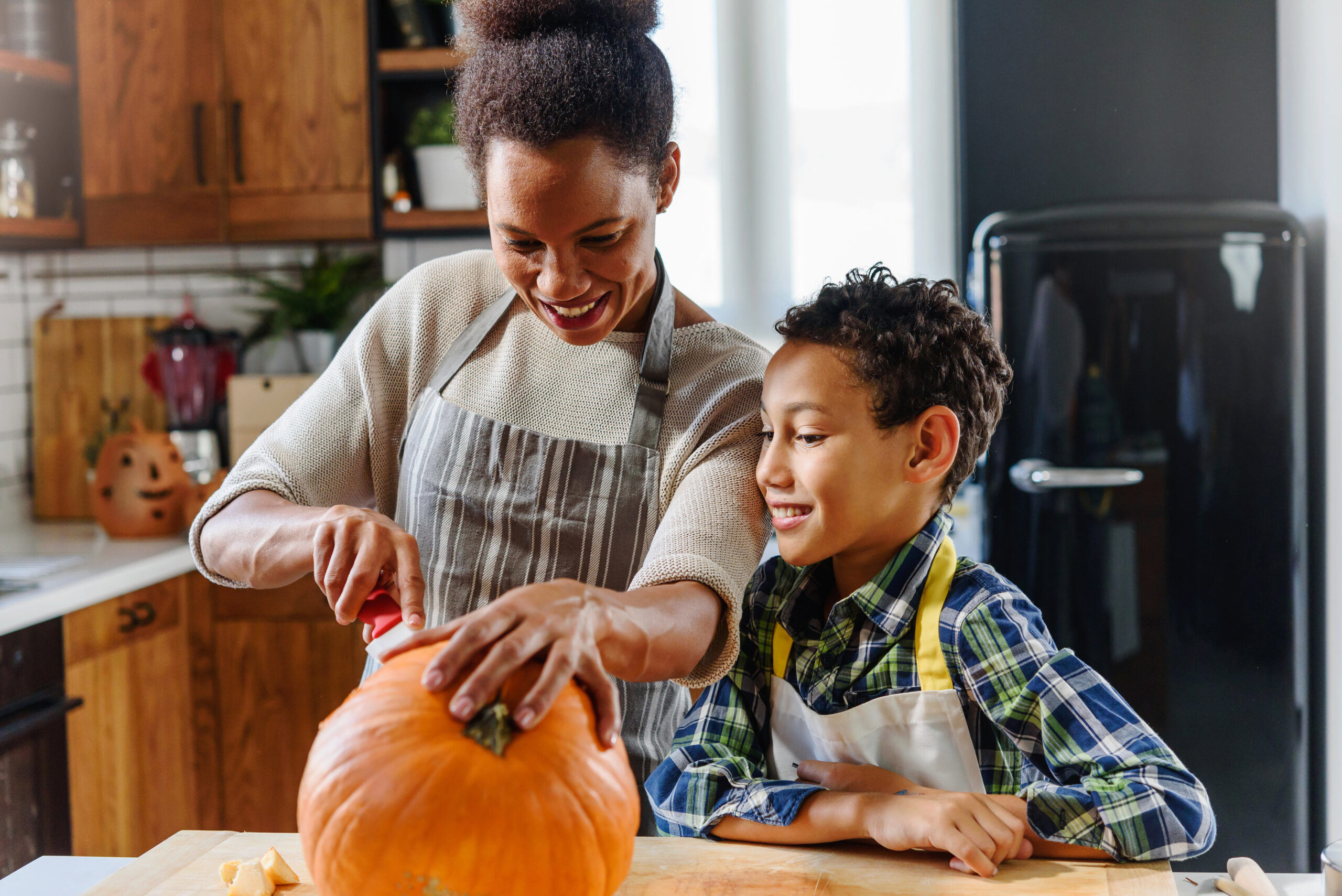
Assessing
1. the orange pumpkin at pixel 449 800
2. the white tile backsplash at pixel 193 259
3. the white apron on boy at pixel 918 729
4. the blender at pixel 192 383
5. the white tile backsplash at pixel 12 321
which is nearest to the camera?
the orange pumpkin at pixel 449 800

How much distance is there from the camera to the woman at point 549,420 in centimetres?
86

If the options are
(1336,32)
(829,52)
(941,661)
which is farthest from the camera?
(829,52)

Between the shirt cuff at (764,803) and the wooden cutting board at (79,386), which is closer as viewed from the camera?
the shirt cuff at (764,803)

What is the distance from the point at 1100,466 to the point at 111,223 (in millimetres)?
2226

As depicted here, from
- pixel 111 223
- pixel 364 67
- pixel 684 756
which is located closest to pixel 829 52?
pixel 364 67

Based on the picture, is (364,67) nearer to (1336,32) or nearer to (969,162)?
(969,162)

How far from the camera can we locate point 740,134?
287 cm

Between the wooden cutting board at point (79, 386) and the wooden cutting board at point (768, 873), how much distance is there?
2.24 m

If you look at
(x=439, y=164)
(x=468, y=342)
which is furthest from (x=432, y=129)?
(x=468, y=342)

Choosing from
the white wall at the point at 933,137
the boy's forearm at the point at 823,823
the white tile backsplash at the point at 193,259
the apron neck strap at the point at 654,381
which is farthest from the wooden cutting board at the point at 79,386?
the boy's forearm at the point at 823,823

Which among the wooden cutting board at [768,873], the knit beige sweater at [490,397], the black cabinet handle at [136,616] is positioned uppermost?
the knit beige sweater at [490,397]

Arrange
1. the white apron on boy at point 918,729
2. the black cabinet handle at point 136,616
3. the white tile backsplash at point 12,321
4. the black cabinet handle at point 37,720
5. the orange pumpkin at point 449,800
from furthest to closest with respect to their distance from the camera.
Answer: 1. the white tile backsplash at point 12,321
2. the black cabinet handle at point 136,616
3. the black cabinet handle at point 37,720
4. the white apron on boy at point 918,729
5. the orange pumpkin at point 449,800

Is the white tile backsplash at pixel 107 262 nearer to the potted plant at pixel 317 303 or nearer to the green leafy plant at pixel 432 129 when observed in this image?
the potted plant at pixel 317 303

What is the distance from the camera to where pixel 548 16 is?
0.93 metres
